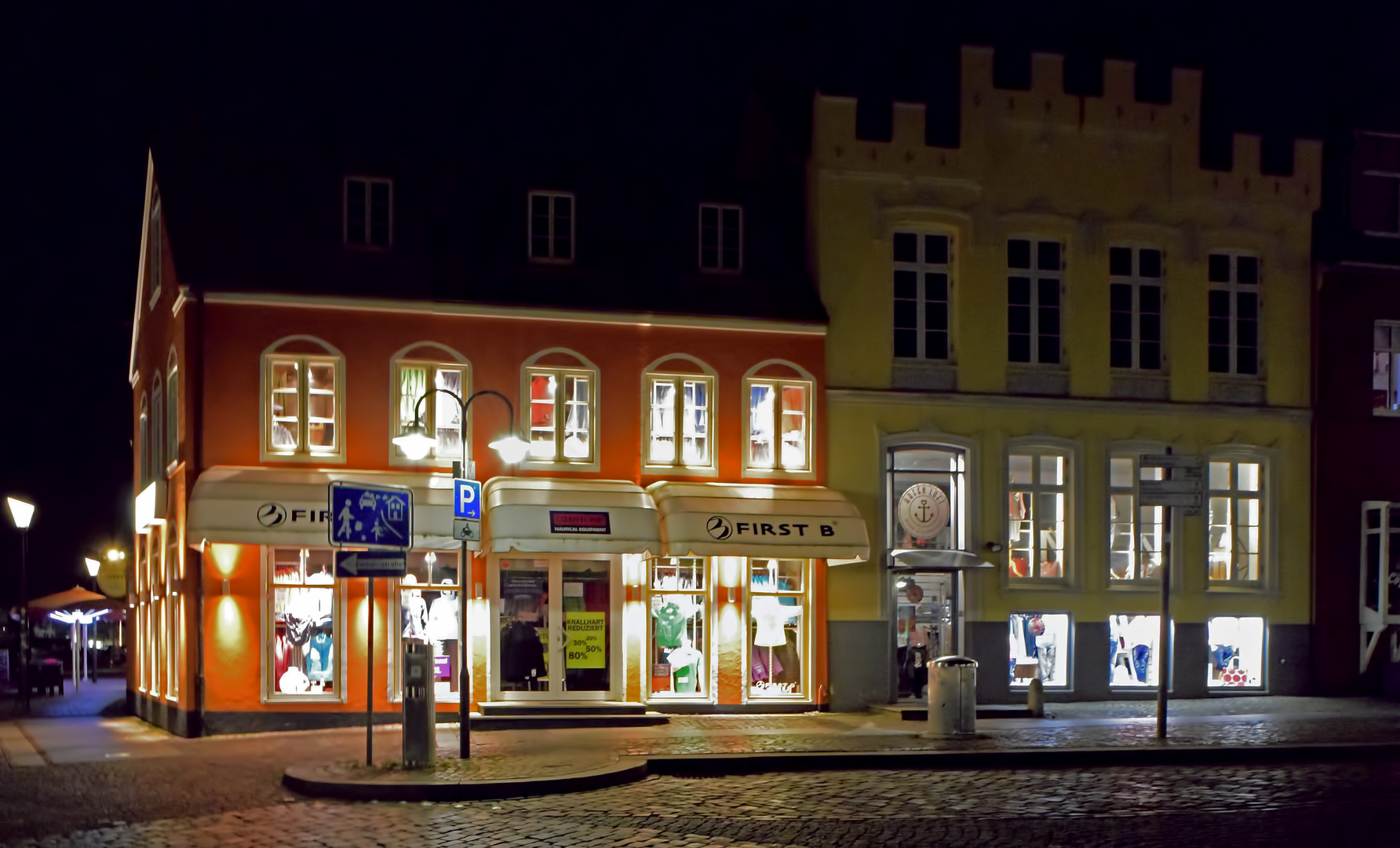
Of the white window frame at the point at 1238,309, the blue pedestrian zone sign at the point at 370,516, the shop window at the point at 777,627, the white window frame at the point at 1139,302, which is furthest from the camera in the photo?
the white window frame at the point at 1238,309

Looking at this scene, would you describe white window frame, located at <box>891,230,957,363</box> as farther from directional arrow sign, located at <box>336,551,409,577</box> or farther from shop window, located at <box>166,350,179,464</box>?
shop window, located at <box>166,350,179,464</box>

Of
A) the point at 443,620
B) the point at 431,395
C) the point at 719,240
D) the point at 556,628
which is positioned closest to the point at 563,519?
the point at 556,628

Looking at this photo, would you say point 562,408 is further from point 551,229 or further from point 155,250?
point 155,250

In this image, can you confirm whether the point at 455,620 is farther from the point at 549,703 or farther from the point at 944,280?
the point at 944,280

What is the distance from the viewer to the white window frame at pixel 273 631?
22.5m

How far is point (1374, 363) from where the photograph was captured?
90.1ft

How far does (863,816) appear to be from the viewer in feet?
45.5

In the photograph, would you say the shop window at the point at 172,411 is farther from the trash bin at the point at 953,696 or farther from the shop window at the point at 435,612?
the trash bin at the point at 953,696

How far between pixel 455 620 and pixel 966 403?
912 centimetres

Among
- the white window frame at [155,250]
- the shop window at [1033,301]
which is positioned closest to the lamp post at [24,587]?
the white window frame at [155,250]

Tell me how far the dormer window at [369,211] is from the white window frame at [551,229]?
7.09 ft

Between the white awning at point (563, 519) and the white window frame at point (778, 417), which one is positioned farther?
the white window frame at point (778, 417)

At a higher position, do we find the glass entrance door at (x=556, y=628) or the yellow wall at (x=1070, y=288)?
the yellow wall at (x=1070, y=288)

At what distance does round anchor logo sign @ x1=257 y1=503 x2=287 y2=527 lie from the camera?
21812 mm
